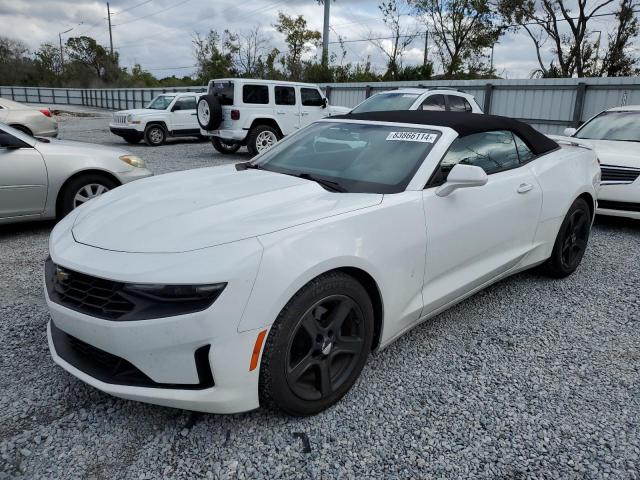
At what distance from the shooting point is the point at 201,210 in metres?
2.45

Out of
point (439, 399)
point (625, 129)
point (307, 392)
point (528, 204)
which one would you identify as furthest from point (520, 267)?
point (625, 129)

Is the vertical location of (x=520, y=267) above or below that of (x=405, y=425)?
above

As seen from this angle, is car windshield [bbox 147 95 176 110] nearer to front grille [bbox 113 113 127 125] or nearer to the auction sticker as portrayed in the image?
front grille [bbox 113 113 127 125]

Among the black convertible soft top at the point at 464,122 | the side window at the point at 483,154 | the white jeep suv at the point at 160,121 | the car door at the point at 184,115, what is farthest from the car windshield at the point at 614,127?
the car door at the point at 184,115

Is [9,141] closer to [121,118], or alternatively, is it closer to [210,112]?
[210,112]

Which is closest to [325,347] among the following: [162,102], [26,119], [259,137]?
[259,137]

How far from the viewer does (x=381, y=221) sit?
8.13ft

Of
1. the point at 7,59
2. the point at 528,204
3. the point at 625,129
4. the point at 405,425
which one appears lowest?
the point at 405,425

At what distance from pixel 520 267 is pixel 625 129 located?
449 cm

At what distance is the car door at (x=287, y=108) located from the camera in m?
12.6

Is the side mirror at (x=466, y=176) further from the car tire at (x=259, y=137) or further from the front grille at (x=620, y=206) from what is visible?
the car tire at (x=259, y=137)

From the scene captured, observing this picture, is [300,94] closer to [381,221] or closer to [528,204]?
[528,204]

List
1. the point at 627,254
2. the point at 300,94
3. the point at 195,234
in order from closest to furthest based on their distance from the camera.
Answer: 1. the point at 195,234
2. the point at 627,254
3. the point at 300,94

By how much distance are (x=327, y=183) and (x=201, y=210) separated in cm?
77
